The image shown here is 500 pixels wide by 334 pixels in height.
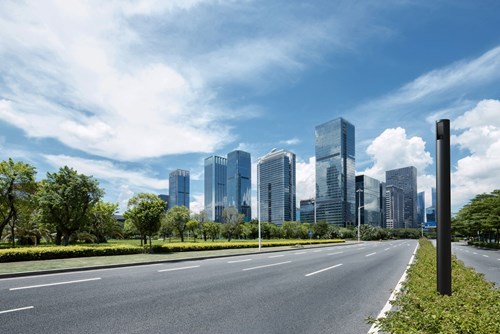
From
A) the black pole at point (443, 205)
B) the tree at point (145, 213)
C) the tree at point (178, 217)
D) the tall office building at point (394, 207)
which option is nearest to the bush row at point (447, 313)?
the black pole at point (443, 205)

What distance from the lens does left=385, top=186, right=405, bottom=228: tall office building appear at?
177250mm

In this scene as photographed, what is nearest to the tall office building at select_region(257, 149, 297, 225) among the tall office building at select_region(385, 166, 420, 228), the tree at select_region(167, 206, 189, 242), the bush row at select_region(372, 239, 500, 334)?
the tree at select_region(167, 206, 189, 242)

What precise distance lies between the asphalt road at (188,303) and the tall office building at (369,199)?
135 metres

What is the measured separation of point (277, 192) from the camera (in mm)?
139875

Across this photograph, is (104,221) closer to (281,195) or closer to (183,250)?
(183,250)

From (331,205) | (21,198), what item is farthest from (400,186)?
(21,198)

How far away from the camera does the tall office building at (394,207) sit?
582 ft

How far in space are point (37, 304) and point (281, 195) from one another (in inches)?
5444

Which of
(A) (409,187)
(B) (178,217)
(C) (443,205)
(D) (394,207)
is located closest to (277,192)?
(D) (394,207)

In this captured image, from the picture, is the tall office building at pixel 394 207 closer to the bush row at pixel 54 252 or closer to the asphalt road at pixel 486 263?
the asphalt road at pixel 486 263

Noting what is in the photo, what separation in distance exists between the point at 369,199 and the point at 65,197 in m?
146

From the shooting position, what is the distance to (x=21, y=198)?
90.0 ft

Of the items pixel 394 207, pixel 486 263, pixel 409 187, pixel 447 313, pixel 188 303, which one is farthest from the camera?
pixel 409 187

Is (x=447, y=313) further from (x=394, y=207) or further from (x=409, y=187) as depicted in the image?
(x=409, y=187)
